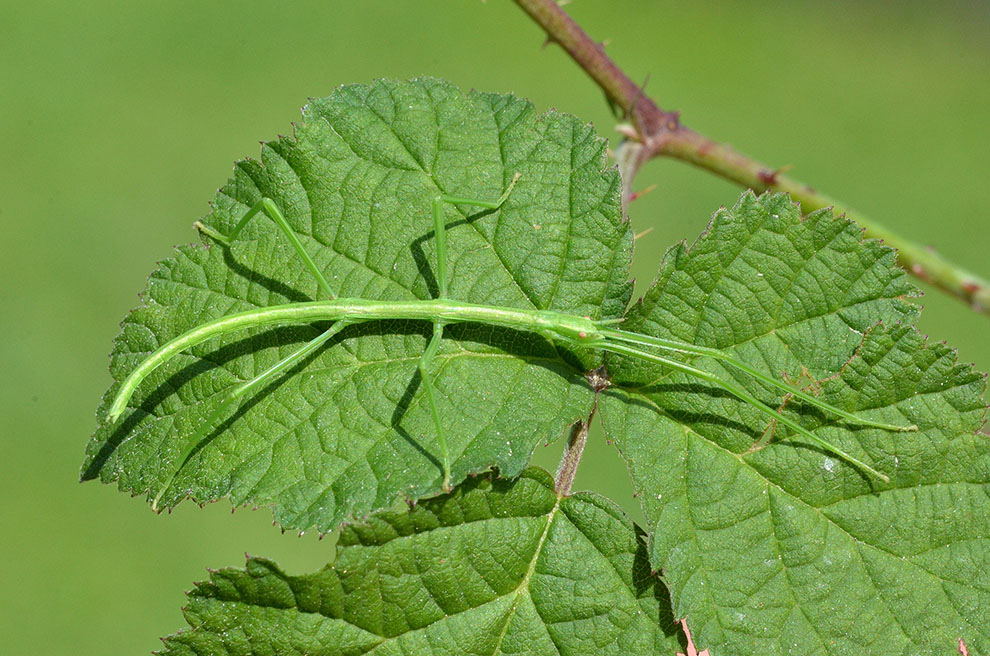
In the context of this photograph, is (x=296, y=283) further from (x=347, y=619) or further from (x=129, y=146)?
(x=129, y=146)

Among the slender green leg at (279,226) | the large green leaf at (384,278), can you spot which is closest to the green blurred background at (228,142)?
the large green leaf at (384,278)

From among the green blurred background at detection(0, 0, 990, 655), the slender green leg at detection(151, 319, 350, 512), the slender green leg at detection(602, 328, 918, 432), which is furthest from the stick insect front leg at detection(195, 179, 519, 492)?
the green blurred background at detection(0, 0, 990, 655)

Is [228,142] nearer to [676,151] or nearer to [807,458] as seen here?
[676,151]

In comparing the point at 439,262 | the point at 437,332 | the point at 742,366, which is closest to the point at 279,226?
the point at 439,262

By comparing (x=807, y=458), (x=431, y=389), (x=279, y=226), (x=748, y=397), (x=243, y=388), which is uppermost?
(x=279, y=226)

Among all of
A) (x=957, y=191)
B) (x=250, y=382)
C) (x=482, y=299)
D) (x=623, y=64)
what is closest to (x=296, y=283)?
(x=250, y=382)

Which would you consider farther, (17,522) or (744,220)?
(17,522)

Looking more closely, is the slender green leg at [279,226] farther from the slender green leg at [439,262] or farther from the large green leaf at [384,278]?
the slender green leg at [439,262]
